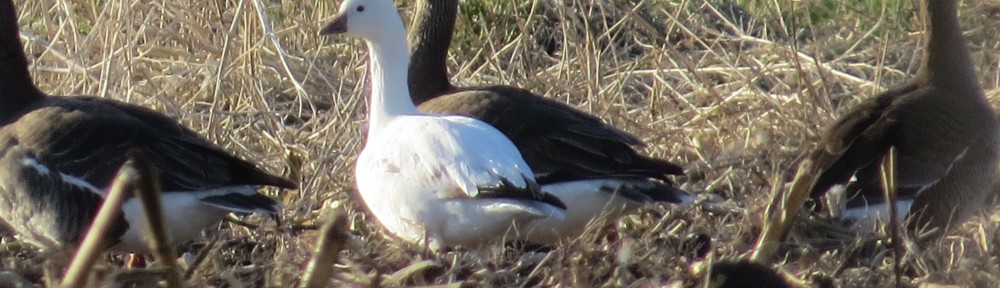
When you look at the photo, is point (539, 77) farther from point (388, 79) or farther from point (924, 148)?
point (924, 148)

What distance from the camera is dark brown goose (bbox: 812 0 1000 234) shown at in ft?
18.8

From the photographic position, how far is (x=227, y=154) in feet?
20.1

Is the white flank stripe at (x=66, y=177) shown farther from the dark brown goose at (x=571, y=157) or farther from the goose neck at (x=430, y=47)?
the goose neck at (x=430, y=47)

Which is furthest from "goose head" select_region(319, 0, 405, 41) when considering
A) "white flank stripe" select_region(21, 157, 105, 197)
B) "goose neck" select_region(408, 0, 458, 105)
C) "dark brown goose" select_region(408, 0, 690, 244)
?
"white flank stripe" select_region(21, 157, 105, 197)

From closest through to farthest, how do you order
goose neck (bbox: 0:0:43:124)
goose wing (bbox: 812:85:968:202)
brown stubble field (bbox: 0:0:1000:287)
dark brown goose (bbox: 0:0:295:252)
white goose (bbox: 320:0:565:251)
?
white goose (bbox: 320:0:565:251), goose wing (bbox: 812:85:968:202), dark brown goose (bbox: 0:0:295:252), brown stubble field (bbox: 0:0:1000:287), goose neck (bbox: 0:0:43:124)

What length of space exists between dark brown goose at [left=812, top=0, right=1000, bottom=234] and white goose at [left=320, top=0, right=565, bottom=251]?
3.65 feet

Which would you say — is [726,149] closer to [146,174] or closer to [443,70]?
[443,70]

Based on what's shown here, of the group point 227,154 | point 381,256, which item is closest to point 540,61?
point 227,154

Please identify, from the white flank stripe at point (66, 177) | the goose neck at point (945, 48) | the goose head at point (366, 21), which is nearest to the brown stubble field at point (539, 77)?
the goose neck at point (945, 48)

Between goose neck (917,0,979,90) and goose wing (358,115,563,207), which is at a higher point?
goose neck (917,0,979,90)

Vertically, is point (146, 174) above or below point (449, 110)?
above

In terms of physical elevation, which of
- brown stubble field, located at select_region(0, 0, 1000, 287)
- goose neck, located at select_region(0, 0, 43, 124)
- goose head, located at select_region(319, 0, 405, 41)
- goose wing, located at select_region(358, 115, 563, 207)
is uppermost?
goose head, located at select_region(319, 0, 405, 41)

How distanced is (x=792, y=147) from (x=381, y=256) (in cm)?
244

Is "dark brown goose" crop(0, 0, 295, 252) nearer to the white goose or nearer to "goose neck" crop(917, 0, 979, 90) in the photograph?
the white goose
